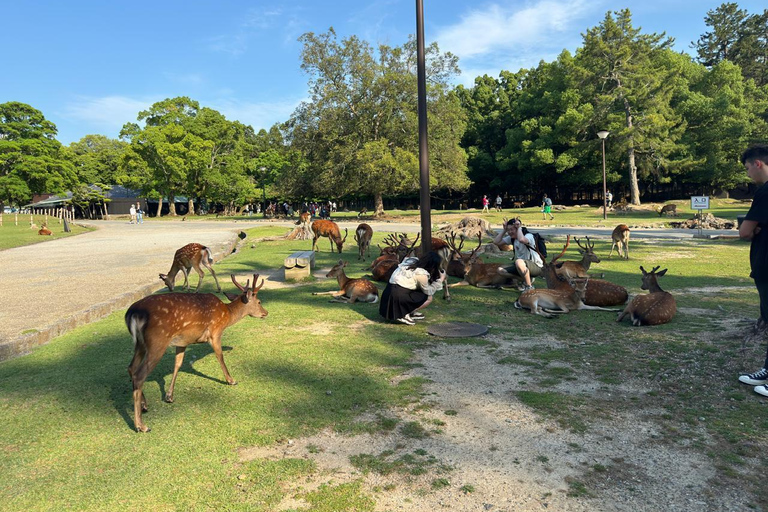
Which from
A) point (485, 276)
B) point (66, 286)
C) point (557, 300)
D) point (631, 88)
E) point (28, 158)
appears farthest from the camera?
point (28, 158)

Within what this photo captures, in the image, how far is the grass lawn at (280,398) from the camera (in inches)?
124

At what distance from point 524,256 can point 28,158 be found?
2556 inches

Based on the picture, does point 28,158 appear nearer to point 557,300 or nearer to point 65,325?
point 65,325

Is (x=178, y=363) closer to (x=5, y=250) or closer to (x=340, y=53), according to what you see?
(x=5, y=250)

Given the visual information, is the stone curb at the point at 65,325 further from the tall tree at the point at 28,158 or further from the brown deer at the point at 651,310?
the tall tree at the point at 28,158

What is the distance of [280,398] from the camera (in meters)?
4.48

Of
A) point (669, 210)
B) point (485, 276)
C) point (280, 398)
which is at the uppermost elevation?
point (669, 210)

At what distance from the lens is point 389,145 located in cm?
3722

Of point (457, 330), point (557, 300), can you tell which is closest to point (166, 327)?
point (457, 330)

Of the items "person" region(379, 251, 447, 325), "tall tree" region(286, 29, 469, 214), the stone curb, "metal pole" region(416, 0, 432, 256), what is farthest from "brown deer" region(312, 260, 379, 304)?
"tall tree" region(286, 29, 469, 214)

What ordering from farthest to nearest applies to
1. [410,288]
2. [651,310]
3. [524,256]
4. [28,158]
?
[28,158] → [524,256] → [410,288] → [651,310]

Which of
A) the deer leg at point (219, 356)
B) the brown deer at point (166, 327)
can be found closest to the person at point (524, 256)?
the brown deer at point (166, 327)

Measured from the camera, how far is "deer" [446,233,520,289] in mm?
9523

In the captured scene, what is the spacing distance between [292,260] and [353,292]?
8.61 ft
